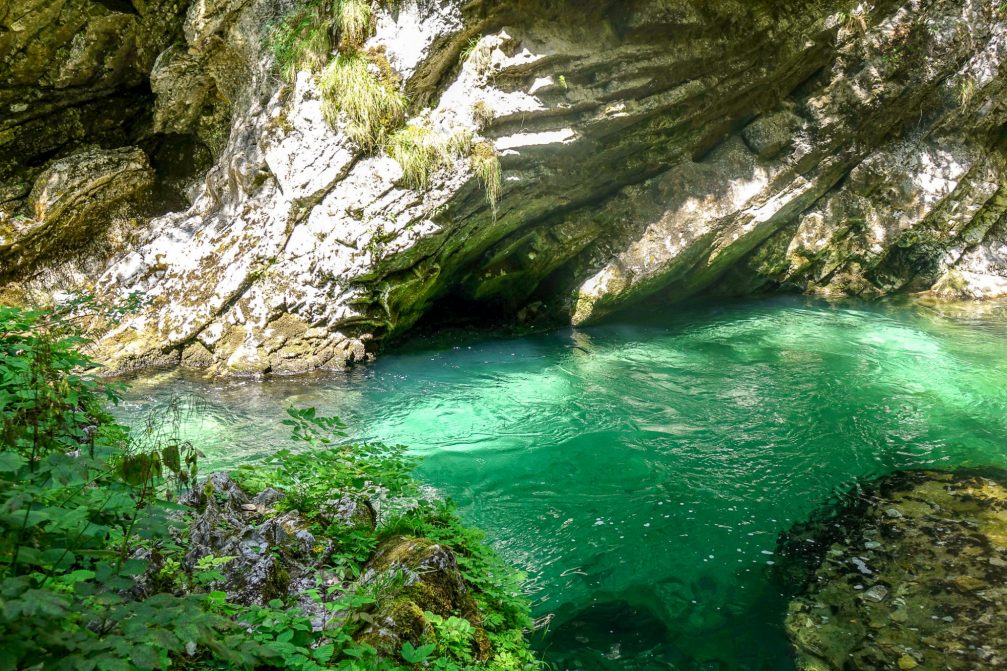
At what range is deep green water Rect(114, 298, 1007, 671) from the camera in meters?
4.01

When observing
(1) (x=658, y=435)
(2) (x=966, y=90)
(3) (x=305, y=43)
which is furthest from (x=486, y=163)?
(2) (x=966, y=90)

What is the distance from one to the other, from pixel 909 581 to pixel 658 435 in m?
2.68

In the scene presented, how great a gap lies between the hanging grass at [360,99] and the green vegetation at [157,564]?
5360 mm

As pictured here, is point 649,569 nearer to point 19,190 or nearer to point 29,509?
point 29,509

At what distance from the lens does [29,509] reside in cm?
169

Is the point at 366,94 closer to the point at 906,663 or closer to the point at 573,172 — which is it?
the point at 573,172

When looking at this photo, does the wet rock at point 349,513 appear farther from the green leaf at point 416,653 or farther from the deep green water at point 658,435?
the green leaf at point 416,653

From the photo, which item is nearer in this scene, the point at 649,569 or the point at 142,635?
the point at 142,635

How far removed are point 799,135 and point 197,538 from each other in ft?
37.5

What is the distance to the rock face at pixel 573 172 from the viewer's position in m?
8.76

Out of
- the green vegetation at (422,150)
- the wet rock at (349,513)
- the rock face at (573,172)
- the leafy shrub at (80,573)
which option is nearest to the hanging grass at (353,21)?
the rock face at (573,172)

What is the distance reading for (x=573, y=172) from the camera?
9.81 meters

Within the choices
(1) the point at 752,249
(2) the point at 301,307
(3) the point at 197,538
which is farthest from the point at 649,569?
(1) the point at 752,249

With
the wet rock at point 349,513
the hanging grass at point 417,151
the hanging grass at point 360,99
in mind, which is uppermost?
the hanging grass at point 360,99
